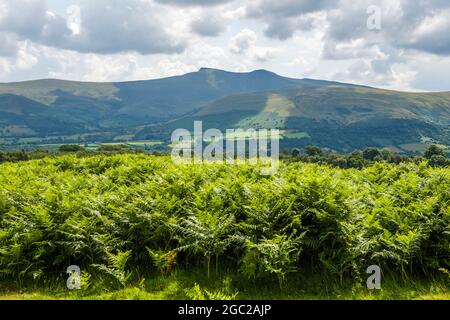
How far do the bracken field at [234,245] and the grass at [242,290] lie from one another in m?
0.03

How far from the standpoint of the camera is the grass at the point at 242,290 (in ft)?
30.6

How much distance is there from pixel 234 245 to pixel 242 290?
1.21 m

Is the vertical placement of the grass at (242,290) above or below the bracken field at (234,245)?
below

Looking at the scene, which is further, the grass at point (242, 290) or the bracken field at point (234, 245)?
the bracken field at point (234, 245)

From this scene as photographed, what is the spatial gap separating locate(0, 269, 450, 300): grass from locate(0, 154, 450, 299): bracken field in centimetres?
3

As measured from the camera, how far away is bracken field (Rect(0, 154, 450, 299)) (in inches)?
381

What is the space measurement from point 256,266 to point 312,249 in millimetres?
1738

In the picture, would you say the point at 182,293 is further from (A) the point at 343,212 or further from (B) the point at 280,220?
(A) the point at 343,212

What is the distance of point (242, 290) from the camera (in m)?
9.70

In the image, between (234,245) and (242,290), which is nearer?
(242,290)

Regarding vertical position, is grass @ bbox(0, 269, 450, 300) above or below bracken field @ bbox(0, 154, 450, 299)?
below

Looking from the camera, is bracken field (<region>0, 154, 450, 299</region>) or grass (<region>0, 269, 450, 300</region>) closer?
grass (<region>0, 269, 450, 300</region>)

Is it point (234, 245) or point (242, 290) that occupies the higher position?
point (234, 245)

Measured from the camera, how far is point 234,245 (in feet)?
33.9
